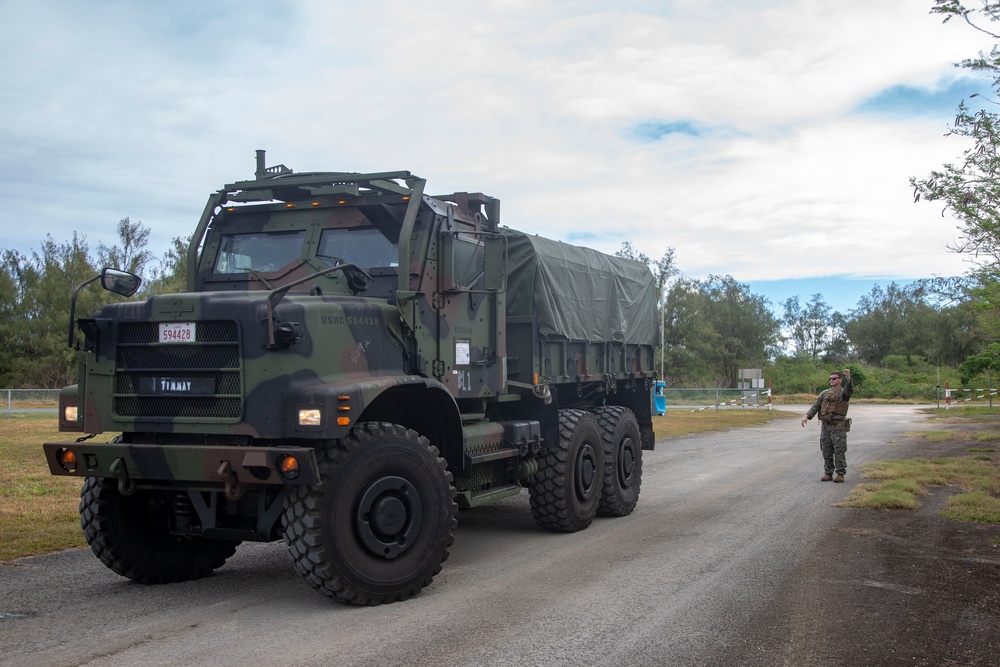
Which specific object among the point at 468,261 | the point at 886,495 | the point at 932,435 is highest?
the point at 468,261

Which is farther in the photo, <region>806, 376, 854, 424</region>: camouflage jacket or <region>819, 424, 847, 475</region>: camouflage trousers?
<region>806, 376, 854, 424</region>: camouflage jacket

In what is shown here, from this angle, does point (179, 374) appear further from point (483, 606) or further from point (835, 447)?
point (835, 447)

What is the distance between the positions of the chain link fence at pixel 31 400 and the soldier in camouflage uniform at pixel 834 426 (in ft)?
74.8

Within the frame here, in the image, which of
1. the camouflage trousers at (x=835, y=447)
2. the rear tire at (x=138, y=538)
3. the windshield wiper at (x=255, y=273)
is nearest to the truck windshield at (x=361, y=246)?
the windshield wiper at (x=255, y=273)

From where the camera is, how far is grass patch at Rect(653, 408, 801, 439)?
26.6 m

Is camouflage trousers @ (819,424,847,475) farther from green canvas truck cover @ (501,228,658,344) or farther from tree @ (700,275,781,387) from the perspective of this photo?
tree @ (700,275,781,387)

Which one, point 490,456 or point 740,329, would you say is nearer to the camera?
point 490,456

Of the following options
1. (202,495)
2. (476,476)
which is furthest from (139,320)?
(476,476)

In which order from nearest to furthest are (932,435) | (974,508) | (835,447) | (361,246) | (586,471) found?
(361,246) → (586,471) → (974,508) → (835,447) → (932,435)

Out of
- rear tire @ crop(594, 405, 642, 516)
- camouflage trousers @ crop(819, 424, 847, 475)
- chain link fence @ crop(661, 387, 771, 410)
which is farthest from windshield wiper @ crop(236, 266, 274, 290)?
chain link fence @ crop(661, 387, 771, 410)

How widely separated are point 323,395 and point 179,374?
122cm

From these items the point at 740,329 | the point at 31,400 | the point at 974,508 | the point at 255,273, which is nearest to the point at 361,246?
the point at 255,273

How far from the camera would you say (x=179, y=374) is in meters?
6.69

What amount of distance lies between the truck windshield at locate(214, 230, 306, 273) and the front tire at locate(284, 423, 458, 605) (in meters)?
2.17
